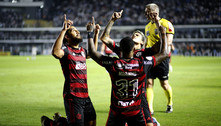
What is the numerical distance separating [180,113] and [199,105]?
140 centimetres

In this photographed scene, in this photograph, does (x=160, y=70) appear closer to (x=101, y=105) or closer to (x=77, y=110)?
(x=101, y=105)

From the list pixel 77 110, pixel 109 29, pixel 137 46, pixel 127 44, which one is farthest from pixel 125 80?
pixel 137 46

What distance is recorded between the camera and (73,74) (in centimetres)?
480

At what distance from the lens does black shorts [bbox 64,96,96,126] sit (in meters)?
4.60

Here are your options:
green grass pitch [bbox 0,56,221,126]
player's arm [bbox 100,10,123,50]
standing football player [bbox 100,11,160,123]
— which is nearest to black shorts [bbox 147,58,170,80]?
green grass pitch [bbox 0,56,221,126]

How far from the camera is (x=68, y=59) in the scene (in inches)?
189

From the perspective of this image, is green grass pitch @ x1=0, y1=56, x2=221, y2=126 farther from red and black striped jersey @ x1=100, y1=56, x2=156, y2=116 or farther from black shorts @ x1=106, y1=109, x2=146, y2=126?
red and black striped jersey @ x1=100, y1=56, x2=156, y2=116

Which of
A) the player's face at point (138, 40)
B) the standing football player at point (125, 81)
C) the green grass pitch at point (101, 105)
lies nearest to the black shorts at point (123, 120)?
the standing football player at point (125, 81)

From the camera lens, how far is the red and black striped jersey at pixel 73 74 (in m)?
4.76

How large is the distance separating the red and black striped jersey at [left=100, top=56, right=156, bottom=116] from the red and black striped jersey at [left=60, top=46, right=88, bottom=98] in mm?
1009

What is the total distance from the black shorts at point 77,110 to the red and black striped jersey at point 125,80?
35.2 inches

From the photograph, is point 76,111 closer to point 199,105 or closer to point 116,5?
point 199,105

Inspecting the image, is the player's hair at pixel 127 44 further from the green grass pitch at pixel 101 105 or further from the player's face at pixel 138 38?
the green grass pitch at pixel 101 105

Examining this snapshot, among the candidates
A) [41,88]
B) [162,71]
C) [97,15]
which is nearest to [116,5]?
[97,15]
